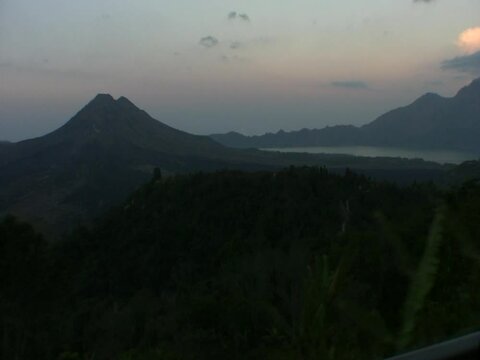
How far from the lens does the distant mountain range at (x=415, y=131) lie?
25375 mm

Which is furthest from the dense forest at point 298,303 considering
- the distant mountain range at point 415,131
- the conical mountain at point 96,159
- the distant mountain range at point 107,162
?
the distant mountain range at point 415,131

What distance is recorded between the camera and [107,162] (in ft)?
148

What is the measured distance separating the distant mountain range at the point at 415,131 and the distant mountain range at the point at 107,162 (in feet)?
3.74

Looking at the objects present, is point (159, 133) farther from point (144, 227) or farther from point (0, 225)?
point (0, 225)

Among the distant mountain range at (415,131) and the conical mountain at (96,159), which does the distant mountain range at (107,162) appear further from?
the distant mountain range at (415,131)

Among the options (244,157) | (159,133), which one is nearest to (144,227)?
(244,157)

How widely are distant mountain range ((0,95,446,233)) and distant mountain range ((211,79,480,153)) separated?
1139 millimetres

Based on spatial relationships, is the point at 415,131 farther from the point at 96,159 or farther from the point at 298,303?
the point at 298,303

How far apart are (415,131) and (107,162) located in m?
21.7

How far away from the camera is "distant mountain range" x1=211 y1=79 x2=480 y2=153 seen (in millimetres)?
25375

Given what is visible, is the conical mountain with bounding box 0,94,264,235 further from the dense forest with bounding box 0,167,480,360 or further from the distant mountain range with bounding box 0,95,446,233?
the dense forest with bounding box 0,167,480,360

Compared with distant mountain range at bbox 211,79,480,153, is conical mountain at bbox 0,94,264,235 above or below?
below

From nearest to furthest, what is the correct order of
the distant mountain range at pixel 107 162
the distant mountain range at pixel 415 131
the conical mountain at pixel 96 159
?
1. the distant mountain range at pixel 107 162
2. the conical mountain at pixel 96 159
3. the distant mountain range at pixel 415 131

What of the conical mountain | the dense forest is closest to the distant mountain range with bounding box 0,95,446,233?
the conical mountain
